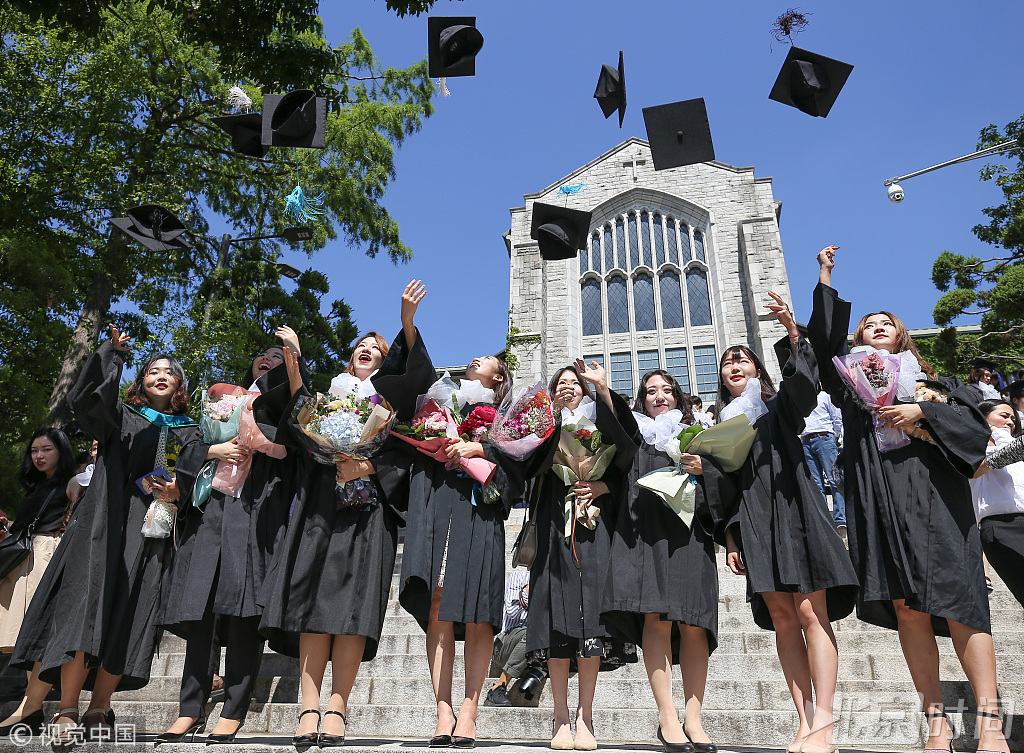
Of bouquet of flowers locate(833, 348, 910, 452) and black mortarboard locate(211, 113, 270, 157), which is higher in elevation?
black mortarboard locate(211, 113, 270, 157)

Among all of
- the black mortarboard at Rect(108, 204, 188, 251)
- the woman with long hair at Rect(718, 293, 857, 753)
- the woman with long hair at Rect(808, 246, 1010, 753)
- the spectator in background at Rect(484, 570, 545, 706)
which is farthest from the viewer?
the black mortarboard at Rect(108, 204, 188, 251)

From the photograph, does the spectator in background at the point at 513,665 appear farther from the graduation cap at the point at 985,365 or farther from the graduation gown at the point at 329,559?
the graduation cap at the point at 985,365

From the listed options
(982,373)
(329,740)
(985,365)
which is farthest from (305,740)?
(985,365)

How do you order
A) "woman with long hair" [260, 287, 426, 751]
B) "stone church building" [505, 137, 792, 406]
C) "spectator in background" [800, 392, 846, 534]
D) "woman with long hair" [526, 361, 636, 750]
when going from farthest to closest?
"stone church building" [505, 137, 792, 406] → "spectator in background" [800, 392, 846, 534] → "woman with long hair" [526, 361, 636, 750] → "woman with long hair" [260, 287, 426, 751]

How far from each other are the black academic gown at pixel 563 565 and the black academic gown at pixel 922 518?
3.61 feet

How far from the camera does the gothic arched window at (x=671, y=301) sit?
22.1 metres

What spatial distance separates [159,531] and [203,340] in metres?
8.81

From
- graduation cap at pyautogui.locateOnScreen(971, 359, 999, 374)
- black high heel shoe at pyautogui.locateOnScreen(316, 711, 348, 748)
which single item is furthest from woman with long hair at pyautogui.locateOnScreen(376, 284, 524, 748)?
graduation cap at pyautogui.locateOnScreen(971, 359, 999, 374)

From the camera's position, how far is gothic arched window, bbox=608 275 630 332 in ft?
74.0

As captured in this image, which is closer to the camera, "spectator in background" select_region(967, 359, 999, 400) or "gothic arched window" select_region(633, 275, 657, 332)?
"spectator in background" select_region(967, 359, 999, 400)

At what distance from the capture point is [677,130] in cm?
545

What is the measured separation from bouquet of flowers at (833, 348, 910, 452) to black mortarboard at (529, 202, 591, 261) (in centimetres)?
221

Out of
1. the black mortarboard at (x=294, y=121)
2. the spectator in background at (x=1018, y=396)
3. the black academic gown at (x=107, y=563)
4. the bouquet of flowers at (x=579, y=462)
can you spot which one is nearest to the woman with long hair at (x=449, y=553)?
the bouquet of flowers at (x=579, y=462)

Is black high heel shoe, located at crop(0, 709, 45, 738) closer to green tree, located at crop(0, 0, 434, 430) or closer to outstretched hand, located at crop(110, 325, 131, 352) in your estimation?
outstretched hand, located at crop(110, 325, 131, 352)
